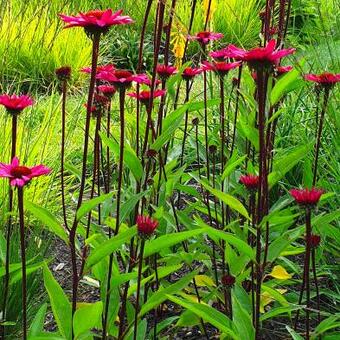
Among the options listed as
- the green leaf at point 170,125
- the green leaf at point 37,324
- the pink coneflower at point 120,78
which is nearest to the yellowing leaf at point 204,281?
the green leaf at point 170,125

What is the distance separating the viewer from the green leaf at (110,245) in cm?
130

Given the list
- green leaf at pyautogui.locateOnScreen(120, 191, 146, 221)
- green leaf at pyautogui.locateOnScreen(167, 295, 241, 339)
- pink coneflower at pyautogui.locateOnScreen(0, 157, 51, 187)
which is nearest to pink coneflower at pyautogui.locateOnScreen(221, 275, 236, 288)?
green leaf at pyautogui.locateOnScreen(167, 295, 241, 339)

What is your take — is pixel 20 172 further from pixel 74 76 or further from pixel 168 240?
pixel 74 76

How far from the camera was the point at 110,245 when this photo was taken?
4.34 ft

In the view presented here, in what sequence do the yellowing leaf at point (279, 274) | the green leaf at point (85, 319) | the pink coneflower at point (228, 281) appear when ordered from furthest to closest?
1. the yellowing leaf at point (279, 274)
2. the pink coneflower at point (228, 281)
3. the green leaf at point (85, 319)

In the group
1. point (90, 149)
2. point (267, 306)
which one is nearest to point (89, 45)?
point (90, 149)

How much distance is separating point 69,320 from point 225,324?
0.30 metres

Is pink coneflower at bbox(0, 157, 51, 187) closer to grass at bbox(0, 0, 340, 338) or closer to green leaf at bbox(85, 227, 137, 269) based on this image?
green leaf at bbox(85, 227, 137, 269)

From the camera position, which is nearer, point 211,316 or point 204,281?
point 211,316

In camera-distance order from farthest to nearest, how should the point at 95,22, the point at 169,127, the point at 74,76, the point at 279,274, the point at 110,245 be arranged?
the point at 74,76 < the point at 279,274 < the point at 169,127 < the point at 110,245 < the point at 95,22

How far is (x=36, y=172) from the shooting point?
1231 millimetres

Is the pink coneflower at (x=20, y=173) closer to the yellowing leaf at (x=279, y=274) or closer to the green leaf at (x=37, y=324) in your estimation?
the green leaf at (x=37, y=324)

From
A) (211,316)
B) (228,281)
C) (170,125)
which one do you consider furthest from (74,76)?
(211,316)

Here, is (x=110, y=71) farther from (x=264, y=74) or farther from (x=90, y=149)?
(x=90, y=149)
